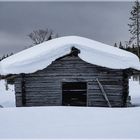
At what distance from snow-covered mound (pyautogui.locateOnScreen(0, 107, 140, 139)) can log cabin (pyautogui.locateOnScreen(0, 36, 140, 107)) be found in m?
5.30

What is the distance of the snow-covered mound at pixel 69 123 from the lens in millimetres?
7555

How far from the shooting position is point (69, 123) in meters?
8.49

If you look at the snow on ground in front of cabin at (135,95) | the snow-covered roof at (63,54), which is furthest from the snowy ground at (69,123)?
the snow on ground in front of cabin at (135,95)

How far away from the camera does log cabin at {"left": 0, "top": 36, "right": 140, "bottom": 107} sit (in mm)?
15445

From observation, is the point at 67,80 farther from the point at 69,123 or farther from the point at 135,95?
the point at 135,95

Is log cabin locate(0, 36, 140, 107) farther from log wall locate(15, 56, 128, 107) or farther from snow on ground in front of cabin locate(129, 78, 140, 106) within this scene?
snow on ground in front of cabin locate(129, 78, 140, 106)

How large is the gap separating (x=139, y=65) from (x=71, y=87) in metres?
5.41

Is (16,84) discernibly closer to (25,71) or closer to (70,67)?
(25,71)

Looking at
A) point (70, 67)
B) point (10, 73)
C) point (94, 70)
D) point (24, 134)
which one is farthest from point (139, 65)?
point (24, 134)

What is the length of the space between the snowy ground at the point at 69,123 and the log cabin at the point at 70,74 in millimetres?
5295

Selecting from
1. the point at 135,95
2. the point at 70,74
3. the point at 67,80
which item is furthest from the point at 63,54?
the point at 135,95

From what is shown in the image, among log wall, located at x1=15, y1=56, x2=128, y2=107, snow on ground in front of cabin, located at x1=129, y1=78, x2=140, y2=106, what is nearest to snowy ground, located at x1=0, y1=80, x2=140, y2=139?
log wall, located at x1=15, y1=56, x2=128, y2=107

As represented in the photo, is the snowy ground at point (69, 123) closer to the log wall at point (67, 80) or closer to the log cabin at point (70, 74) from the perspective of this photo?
the log cabin at point (70, 74)

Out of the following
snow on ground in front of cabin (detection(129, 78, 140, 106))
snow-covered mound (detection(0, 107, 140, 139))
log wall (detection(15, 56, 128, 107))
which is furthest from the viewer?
snow on ground in front of cabin (detection(129, 78, 140, 106))
